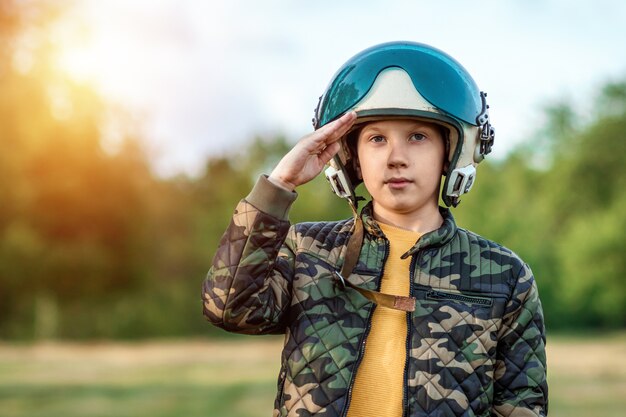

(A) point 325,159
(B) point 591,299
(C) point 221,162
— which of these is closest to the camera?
(A) point 325,159

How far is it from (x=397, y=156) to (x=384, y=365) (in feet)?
2.25

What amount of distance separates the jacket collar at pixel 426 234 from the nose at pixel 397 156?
0.21 meters

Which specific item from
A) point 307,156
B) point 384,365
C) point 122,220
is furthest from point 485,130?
point 122,220

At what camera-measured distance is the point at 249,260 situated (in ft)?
10.4

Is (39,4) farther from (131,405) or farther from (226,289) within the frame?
(226,289)

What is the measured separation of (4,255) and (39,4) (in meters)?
8.79

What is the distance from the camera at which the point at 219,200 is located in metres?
47.3

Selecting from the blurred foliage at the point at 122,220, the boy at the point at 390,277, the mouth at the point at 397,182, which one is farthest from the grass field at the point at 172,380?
the mouth at the point at 397,182

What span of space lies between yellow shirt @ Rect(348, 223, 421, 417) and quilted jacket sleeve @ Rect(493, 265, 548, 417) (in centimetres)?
34

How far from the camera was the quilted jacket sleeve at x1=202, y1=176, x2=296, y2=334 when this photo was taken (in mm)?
3166

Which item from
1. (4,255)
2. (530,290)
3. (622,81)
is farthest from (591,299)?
(530,290)

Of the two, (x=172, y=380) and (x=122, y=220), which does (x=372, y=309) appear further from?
(x=122, y=220)

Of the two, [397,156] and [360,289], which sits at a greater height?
[397,156]

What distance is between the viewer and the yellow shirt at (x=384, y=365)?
3.20m
